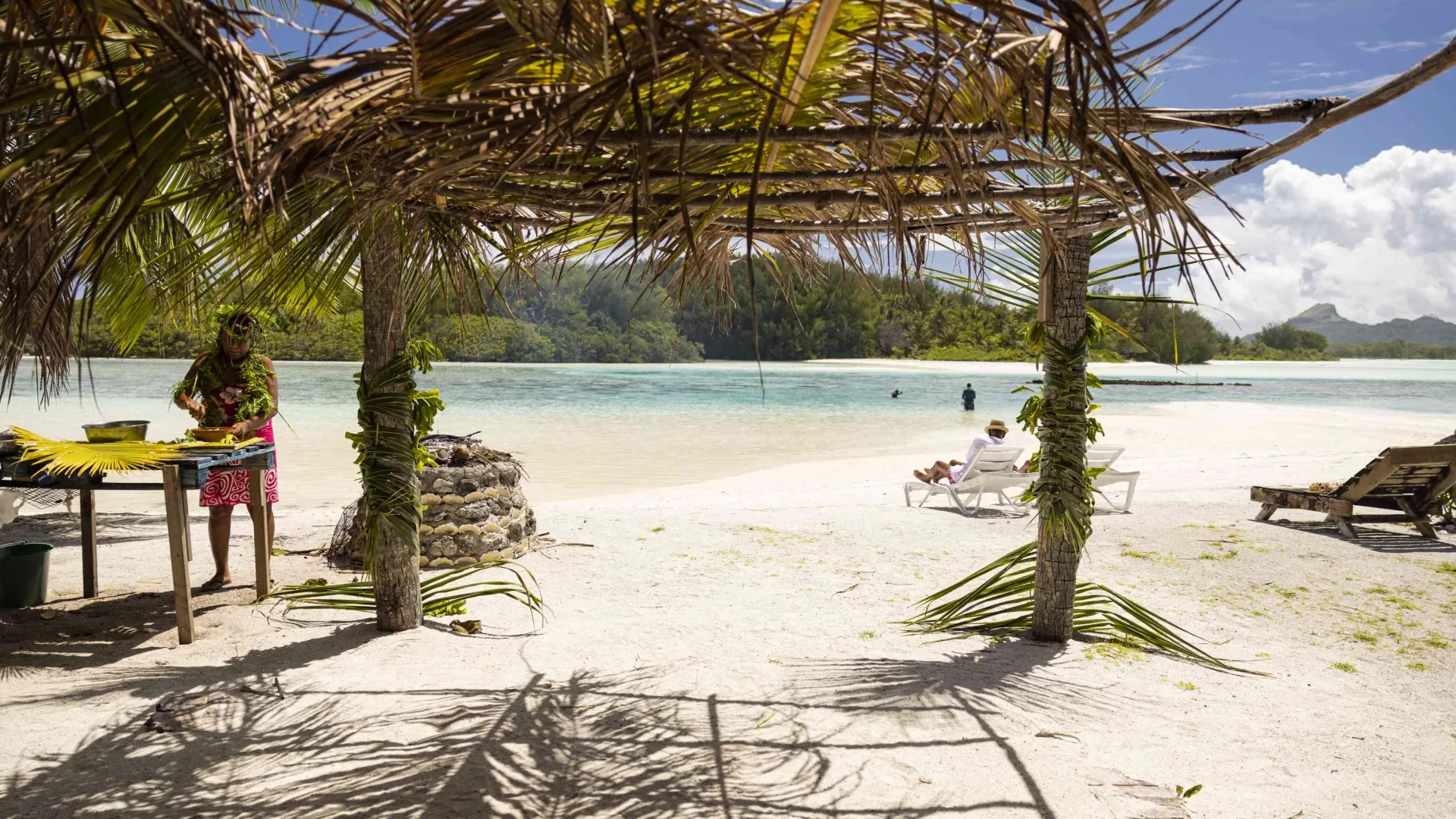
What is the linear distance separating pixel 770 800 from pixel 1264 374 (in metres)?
57.8

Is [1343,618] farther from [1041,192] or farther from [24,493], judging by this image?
[24,493]

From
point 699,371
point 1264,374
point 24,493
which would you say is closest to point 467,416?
point 24,493

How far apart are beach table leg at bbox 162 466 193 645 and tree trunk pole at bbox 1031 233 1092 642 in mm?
3587

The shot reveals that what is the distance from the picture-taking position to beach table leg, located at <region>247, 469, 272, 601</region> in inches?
179

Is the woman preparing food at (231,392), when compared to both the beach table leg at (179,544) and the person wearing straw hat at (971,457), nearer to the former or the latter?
the beach table leg at (179,544)

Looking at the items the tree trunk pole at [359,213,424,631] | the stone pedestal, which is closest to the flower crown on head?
the tree trunk pole at [359,213,424,631]

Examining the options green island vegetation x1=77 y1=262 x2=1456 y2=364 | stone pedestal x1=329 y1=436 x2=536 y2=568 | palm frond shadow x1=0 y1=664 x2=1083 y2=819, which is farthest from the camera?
green island vegetation x1=77 y1=262 x2=1456 y2=364

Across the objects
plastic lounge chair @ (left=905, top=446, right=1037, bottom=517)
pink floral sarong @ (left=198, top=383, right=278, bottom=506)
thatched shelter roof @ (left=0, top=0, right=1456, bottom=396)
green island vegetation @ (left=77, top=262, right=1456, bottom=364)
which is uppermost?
green island vegetation @ (left=77, top=262, right=1456, bottom=364)

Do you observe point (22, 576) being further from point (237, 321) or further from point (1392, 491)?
point (1392, 491)

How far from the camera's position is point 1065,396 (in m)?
3.80

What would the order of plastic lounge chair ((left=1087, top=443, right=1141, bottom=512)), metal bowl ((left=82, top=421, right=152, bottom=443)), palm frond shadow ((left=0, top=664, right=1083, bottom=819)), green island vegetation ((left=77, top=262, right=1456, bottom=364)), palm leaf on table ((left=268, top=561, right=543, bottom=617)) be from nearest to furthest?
palm frond shadow ((left=0, top=664, right=1083, bottom=819)) < metal bowl ((left=82, top=421, right=152, bottom=443)) < palm leaf on table ((left=268, top=561, right=543, bottom=617)) < plastic lounge chair ((left=1087, top=443, right=1141, bottom=512)) < green island vegetation ((left=77, top=262, right=1456, bottom=364))

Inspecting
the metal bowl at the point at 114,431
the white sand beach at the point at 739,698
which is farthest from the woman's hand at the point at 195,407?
the white sand beach at the point at 739,698

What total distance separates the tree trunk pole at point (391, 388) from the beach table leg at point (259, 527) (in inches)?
36.2

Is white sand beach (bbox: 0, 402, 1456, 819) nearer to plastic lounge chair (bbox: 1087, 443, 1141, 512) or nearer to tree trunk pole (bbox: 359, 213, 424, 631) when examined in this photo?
tree trunk pole (bbox: 359, 213, 424, 631)
